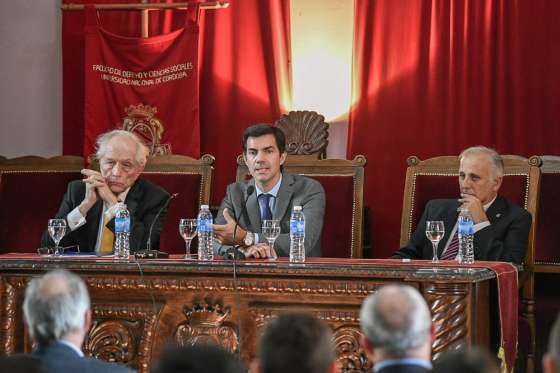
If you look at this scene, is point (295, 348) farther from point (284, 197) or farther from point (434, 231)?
point (284, 197)

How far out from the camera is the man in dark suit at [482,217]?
447 centimetres

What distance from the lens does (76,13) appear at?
652cm

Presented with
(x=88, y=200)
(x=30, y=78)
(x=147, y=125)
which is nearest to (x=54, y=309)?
(x=88, y=200)

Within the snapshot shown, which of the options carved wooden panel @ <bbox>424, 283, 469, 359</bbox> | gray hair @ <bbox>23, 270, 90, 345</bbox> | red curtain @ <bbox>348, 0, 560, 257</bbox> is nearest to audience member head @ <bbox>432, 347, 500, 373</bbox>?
gray hair @ <bbox>23, 270, 90, 345</bbox>

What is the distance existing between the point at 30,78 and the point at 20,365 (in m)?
5.04

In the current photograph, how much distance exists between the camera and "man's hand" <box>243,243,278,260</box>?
415 centimetres

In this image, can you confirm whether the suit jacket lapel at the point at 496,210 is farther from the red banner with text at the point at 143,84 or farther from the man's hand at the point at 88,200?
the red banner with text at the point at 143,84

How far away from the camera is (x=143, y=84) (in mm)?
6398

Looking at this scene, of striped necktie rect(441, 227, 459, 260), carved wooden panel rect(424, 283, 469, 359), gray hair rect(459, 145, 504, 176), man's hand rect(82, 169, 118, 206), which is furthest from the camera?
man's hand rect(82, 169, 118, 206)

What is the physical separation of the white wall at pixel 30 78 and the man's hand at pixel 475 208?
3.12 meters

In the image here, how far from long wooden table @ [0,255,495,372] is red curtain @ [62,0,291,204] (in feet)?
7.59

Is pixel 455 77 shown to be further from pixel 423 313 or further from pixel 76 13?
pixel 423 313

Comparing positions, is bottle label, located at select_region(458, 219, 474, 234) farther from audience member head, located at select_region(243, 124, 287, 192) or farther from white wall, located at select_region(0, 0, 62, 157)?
white wall, located at select_region(0, 0, 62, 157)

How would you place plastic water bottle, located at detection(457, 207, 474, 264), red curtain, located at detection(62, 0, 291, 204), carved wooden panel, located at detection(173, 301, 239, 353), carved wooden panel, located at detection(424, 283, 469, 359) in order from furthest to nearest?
1. red curtain, located at detection(62, 0, 291, 204)
2. plastic water bottle, located at detection(457, 207, 474, 264)
3. carved wooden panel, located at detection(173, 301, 239, 353)
4. carved wooden panel, located at detection(424, 283, 469, 359)
